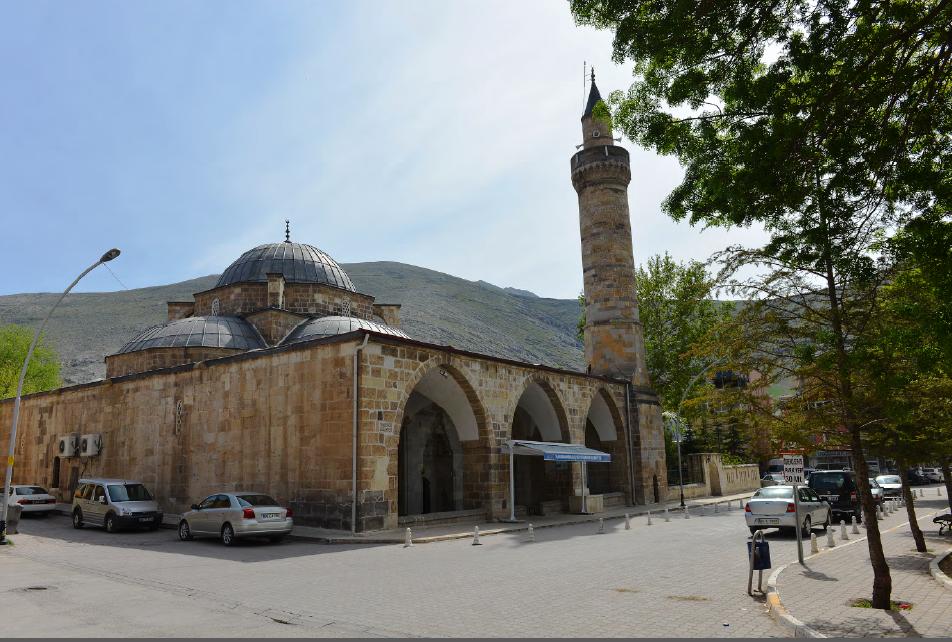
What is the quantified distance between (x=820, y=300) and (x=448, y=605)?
5838mm

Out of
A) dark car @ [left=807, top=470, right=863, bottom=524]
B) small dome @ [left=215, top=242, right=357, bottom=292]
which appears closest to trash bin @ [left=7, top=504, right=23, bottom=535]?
small dome @ [left=215, top=242, right=357, bottom=292]

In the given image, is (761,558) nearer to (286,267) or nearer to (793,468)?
(793,468)

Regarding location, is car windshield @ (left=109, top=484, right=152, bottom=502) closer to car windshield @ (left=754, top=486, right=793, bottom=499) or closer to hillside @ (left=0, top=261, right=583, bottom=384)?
car windshield @ (left=754, top=486, right=793, bottom=499)

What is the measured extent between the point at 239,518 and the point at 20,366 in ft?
110

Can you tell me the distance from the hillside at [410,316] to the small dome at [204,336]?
59865 millimetres

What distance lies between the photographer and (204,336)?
2272 centimetres

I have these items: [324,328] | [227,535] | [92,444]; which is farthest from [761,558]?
[92,444]

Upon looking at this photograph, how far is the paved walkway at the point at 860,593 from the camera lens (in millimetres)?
5848

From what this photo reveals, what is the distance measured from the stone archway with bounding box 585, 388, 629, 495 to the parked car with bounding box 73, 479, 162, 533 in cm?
1533

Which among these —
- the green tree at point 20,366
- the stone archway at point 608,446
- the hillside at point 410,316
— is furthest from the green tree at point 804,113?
the hillside at point 410,316

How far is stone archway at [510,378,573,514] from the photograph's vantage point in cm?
2122

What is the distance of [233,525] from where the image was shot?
13117mm

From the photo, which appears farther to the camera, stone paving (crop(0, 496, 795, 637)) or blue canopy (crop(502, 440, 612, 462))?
blue canopy (crop(502, 440, 612, 462))

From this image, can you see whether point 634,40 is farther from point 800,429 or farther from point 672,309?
point 672,309
